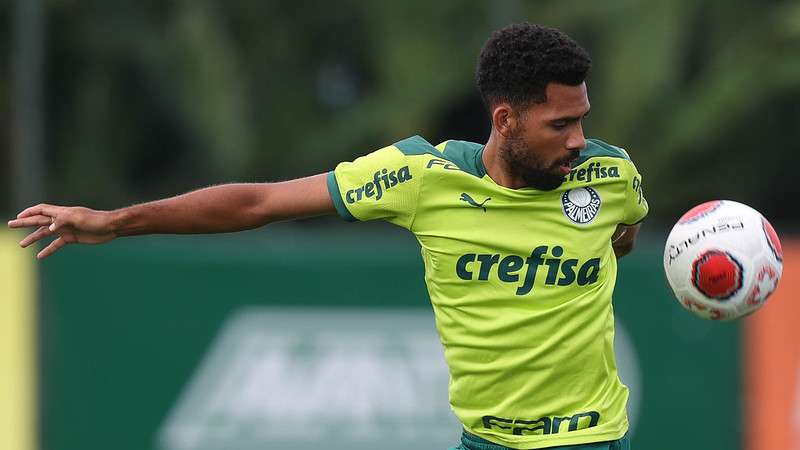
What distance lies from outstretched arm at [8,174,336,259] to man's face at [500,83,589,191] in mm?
739

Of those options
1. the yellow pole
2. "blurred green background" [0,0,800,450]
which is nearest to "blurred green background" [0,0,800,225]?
"blurred green background" [0,0,800,450]

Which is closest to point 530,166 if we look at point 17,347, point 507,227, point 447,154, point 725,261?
point 507,227

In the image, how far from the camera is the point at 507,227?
5.23 metres

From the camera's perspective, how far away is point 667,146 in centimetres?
1599

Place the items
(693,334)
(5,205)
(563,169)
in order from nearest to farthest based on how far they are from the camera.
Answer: (563,169) < (693,334) < (5,205)

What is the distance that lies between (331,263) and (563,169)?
16.7 feet

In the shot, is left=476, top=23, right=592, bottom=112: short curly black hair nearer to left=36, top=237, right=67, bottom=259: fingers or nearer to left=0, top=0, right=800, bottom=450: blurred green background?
left=36, top=237, right=67, bottom=259: fingers

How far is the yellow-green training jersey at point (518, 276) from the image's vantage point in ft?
17.0

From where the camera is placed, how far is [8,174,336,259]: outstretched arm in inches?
207

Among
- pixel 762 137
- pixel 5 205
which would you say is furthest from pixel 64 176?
pixel 762 137

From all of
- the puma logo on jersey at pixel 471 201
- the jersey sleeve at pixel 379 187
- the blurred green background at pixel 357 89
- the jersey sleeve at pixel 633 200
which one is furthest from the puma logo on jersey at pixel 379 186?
the blurred green background at pixel 357 89

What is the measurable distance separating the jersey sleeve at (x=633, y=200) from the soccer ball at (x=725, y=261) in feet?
0.62

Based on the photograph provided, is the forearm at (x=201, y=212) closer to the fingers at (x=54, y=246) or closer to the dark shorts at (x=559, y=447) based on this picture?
the fingers at (x=54, y=246)

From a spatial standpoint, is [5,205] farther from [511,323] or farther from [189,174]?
[511,323]
